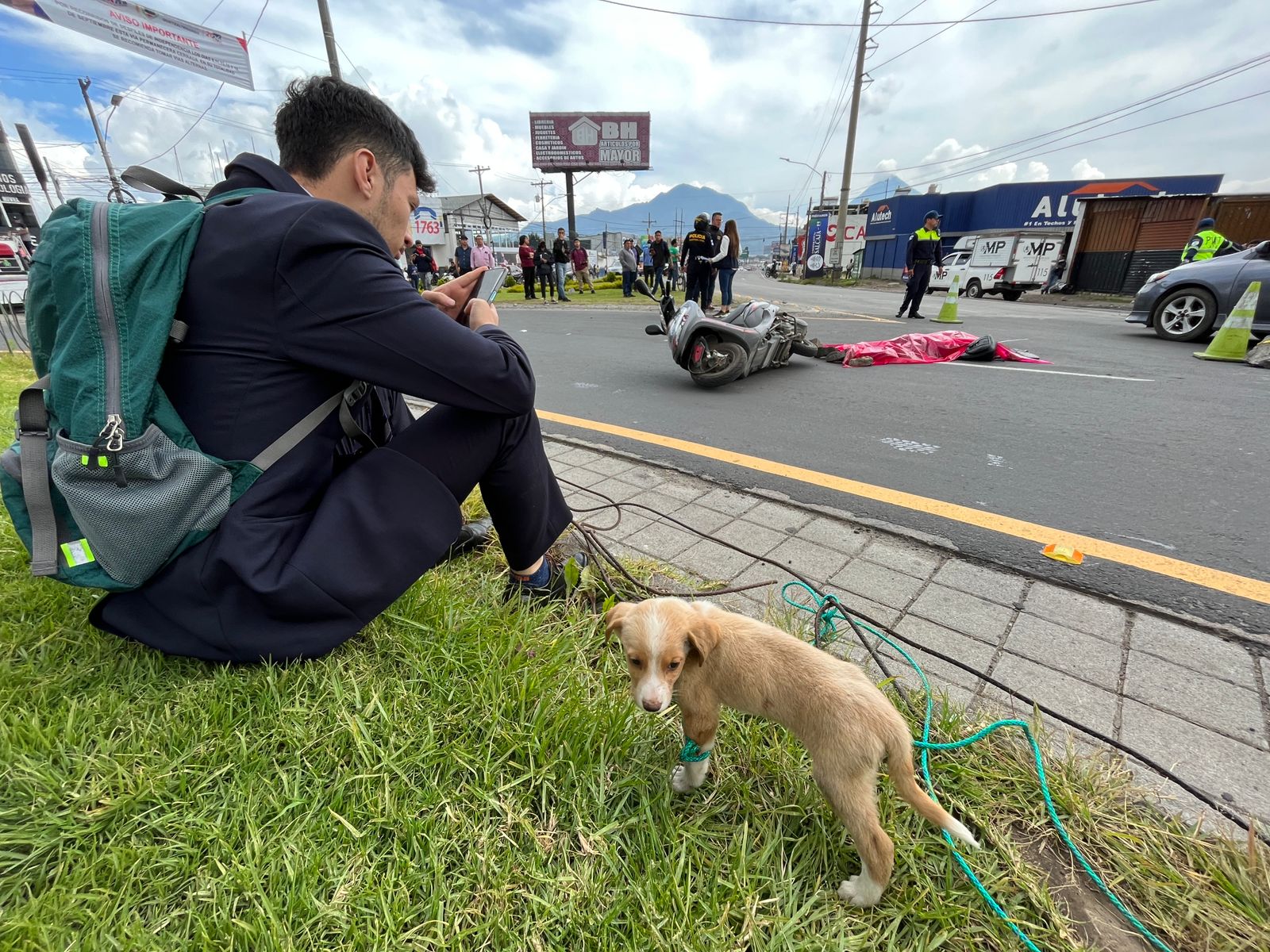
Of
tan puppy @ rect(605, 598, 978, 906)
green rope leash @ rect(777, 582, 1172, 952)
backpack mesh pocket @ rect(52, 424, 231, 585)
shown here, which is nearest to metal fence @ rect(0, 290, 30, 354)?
backpack mesh pocket @ rect(52, 424, 231, 585)

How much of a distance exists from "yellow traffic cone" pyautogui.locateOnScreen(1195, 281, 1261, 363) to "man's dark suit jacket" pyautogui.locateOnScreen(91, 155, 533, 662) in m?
9.05

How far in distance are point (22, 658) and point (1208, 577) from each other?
4218 millimetres

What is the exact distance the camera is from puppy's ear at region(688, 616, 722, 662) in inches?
53.4

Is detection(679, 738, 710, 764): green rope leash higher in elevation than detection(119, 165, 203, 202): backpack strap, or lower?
lower

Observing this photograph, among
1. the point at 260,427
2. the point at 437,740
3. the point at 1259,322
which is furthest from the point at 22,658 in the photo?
the point at 1259,322

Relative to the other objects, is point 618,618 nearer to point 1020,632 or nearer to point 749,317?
point 1020,632

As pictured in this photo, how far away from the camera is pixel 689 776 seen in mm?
1419

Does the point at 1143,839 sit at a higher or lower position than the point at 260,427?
lower

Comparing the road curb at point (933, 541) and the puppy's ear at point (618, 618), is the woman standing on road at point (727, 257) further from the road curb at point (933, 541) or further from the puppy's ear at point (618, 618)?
the puppy's ear at point (618, 618)

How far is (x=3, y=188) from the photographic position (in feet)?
50.9

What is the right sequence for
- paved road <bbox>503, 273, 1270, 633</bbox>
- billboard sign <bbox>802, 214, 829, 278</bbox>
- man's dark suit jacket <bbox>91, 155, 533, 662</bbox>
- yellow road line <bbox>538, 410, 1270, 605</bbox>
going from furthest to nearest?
billboard sign <bbox>802, 214, 829, 278</bbox> → paved road <bbox>503, 273, 1270, 633</bbox> → yellow road line <bbox>538, 410, 1270, 605</bbox> → man's dark suit jacket <bbox>91, 155, 533, 662</bbox>

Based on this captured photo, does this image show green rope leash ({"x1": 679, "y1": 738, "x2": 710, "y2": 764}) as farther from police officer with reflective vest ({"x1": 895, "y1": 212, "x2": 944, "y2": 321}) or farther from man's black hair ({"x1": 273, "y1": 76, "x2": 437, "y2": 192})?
police officer with reflective vest ({"x1": 895, "y1": 212, "x2": 944, "y2": 321})

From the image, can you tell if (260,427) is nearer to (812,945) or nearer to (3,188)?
(812,945)

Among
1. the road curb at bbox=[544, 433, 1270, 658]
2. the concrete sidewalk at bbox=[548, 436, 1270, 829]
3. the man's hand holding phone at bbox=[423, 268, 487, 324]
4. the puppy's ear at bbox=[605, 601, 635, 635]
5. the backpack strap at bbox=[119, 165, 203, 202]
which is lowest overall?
the concrete sidewalk at bbox=[548, 436, 1270, 829]
